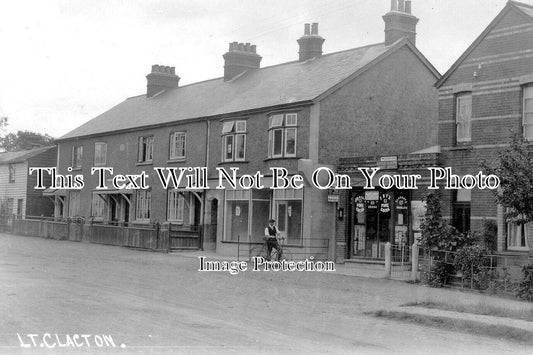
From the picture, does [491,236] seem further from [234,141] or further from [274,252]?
[234,141]

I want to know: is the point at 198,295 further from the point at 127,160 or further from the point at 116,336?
the point at 127,160

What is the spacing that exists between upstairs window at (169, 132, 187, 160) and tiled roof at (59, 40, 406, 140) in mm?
922

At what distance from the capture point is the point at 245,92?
34000mm

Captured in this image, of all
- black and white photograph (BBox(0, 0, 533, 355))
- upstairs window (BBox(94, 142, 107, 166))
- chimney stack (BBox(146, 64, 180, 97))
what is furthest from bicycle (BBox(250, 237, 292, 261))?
chimney stack (BBox(146, 64, 180, 97))

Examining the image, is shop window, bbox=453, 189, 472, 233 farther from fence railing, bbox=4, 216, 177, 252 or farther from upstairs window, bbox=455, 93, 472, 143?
fence railing, bbox=4, 216, 177, 252

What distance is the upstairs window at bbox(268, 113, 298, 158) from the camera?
28891 millimetres

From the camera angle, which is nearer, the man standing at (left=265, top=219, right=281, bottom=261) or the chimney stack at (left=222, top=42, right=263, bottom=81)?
the man standing at (left=265, top=219, right=281, bottom=261)

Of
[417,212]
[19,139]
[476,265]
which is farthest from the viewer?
[19,139]

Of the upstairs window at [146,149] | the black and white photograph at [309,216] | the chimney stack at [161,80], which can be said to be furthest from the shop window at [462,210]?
the chimney stack at [161,80]

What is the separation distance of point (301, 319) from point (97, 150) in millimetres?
32409

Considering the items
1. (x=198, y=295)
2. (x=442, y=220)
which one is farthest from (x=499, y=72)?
(x=198, y=295)

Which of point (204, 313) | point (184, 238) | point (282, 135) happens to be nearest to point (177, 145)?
point (184, 238)

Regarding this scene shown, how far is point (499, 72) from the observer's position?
22.1 m

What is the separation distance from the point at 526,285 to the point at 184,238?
58.0ft
